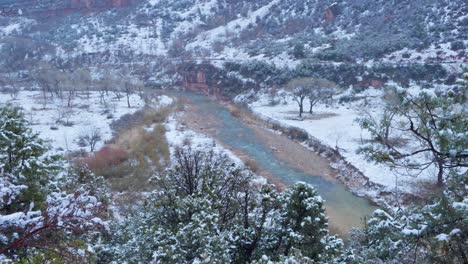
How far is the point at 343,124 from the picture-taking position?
30016 millimetres

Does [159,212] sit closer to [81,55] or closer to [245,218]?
[245,218]

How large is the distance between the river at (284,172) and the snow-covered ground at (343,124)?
2.22 m

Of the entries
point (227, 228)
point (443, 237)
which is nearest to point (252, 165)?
point (227, 228)

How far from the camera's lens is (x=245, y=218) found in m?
9.13

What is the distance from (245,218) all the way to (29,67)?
A: 5608 cm

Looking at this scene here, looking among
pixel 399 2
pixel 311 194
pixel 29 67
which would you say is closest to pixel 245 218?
pixel 311 194

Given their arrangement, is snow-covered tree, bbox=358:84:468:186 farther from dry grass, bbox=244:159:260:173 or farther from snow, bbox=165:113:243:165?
snow, bbox=165:113:243:165

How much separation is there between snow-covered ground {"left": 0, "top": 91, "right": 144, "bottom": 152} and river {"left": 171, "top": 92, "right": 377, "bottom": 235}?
8664mm

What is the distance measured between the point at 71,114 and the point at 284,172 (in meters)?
22.2

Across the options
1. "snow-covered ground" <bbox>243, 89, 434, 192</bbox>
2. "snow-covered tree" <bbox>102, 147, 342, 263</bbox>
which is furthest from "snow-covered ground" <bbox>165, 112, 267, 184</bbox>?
"snow-covered tree" <bbox>102, 147, 342, 263</bbox>

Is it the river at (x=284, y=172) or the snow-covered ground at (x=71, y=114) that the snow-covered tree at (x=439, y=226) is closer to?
the river at (x=284, y=172)

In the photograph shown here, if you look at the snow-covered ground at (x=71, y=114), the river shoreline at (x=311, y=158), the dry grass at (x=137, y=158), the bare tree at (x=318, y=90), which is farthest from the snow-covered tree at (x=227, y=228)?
the bare tree at (x=318, y=90)

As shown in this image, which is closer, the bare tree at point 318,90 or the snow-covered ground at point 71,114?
the snow-covered ground at point 71,114

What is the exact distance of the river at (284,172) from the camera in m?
18.4
